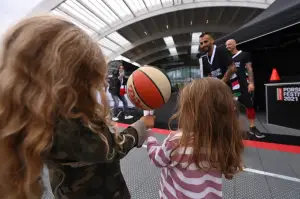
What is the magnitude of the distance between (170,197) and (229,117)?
51cm

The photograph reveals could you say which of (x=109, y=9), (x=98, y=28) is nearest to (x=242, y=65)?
(x=109, y=9)

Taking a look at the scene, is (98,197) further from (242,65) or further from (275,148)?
(242,65)

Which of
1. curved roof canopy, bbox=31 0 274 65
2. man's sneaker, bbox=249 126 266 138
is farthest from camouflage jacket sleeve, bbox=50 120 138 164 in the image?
curved roof canopy, bbox=31 0 274 65

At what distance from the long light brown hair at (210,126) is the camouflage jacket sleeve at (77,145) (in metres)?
0.46

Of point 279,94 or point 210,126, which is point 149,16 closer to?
point 279,94

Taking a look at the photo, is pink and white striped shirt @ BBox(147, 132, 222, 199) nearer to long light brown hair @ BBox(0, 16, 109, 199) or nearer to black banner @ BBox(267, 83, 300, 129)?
long light brown hair @ BBox(0, 16, 109, 199)

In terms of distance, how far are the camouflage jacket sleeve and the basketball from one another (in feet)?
1.92

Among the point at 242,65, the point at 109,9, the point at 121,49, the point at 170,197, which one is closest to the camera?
the point at 170,197

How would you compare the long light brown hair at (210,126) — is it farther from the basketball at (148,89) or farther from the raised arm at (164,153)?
the basketball at (148,89)

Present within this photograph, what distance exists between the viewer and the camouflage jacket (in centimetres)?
74

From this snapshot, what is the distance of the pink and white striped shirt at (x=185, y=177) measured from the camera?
1086mm

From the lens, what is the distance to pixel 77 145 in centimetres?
74

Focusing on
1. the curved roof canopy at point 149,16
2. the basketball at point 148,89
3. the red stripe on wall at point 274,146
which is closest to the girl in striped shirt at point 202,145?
the basketball at point 148,89

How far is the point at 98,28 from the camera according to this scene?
20391 millimetres
